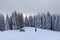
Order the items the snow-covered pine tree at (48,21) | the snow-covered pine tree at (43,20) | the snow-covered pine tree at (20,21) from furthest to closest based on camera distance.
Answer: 1. the snow-covered pine tree at (43,20)
2. the snow-covered pine tree at (48,21)
3. the snow-covered pine tree at (20,21)

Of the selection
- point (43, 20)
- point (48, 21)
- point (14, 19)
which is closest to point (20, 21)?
point (14, 19)

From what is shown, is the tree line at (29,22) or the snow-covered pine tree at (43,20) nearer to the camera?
the tree line at (29,22)

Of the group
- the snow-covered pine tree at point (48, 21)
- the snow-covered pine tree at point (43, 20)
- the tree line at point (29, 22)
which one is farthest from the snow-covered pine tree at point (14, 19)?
the snow-covered pine tree at point (48, 21)

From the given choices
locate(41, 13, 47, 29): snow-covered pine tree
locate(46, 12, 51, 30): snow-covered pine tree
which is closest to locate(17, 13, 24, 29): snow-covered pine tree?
locate(41, 13, 47, 29): snow-covered pine tree

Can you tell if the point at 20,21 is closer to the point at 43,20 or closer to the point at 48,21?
the point at 43,20

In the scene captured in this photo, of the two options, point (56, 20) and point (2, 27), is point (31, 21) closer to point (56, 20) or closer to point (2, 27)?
point (56, 20)

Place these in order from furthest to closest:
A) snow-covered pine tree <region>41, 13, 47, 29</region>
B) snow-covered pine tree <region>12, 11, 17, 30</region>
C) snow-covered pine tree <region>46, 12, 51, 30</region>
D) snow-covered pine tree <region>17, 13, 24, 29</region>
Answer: snow-covered pine tree <region>41, 13, 47, 29</region>
snow-covered pine tree <region>46, 12, 51, 30</region>
snow-covered pine tree <region>17, 13, 24, 29</region>
snow-covered pine tree <region>12, 11, 17, 30</region>

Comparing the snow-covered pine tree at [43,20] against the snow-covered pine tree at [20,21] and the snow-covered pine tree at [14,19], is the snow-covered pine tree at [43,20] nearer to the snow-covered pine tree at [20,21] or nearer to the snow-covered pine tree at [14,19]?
the snow-covered pine tree at [20,21]

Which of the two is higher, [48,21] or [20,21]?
[20,21]

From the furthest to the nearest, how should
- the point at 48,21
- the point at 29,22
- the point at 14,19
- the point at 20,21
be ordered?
1. the point at 29,22
2. the point at 48,21
3. the point at 14,19
4. the point at 20,21

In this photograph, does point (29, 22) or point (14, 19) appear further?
point (29, 22)

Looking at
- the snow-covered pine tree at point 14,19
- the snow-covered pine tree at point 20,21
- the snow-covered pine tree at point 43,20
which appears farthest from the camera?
the snow-covered pine tree at point 43,20

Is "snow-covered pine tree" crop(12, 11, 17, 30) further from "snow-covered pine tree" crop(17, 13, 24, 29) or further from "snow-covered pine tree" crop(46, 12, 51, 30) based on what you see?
"snow-covered pine tree" crop(46, 12, 51, 30)

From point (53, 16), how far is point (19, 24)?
19.9m
